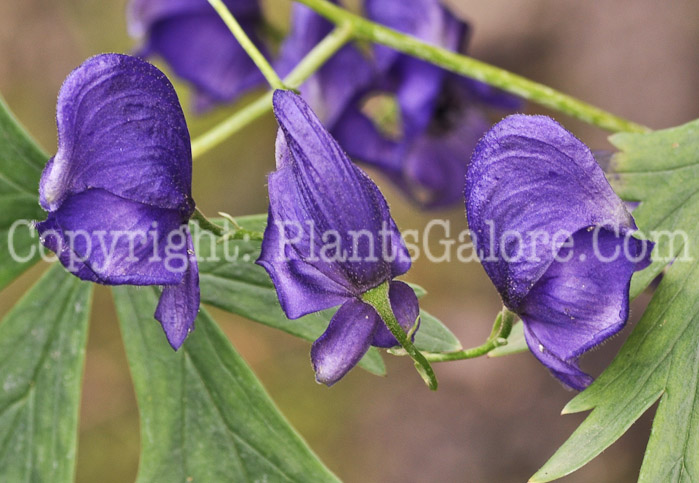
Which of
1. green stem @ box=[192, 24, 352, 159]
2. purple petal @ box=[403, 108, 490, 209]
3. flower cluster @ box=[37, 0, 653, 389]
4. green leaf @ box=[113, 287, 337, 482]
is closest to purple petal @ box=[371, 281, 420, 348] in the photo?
flower cluster @ box=[37, 0, 653, 389]

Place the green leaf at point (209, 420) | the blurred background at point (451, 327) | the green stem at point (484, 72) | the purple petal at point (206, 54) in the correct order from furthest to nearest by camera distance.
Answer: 1. the blurred background at point (451, 327)
2. the purple petal at point (206, 54)
3. the green stem at point (484, 72)
4. the green leaf at point (209, 420)

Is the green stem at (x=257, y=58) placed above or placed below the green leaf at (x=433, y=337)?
above

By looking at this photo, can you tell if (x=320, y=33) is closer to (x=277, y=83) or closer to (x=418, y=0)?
(x=418, y=0)

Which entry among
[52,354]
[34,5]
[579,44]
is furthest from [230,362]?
[34,5]

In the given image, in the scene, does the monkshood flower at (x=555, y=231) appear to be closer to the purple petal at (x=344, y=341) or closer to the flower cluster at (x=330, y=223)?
the flower cluster at (x=330, y=223)

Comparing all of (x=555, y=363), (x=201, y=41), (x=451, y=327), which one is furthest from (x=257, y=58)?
(x=451, y=327)

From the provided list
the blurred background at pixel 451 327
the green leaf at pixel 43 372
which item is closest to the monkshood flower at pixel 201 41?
the blurred background at pixel 451 327

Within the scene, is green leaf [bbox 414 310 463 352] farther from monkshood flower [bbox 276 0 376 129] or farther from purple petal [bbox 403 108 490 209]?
purple petal [bbox 403 108 490 209]
